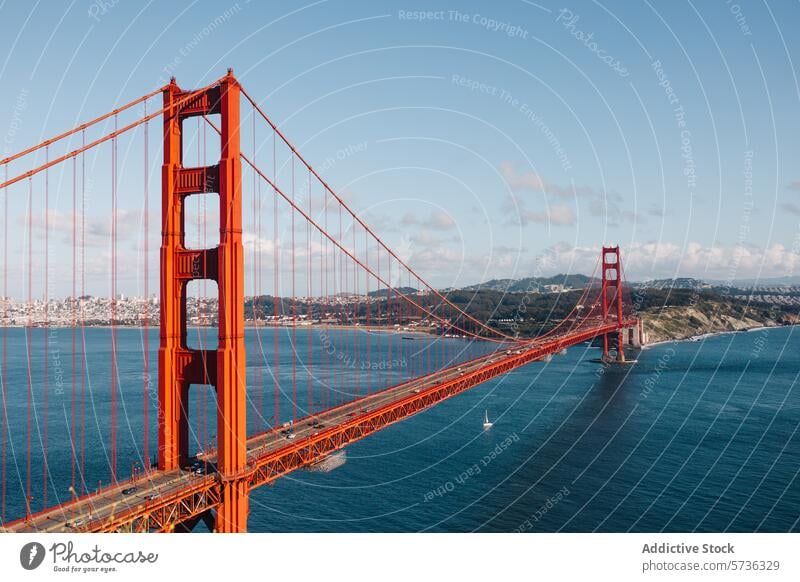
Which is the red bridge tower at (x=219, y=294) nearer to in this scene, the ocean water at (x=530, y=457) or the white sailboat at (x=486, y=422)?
the ocean water at (x=530, y=457)

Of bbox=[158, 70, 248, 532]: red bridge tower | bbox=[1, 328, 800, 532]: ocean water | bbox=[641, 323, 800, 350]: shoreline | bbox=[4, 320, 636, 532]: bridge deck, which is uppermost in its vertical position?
bbox=[158, 70, 248, 532]: red bridge tower

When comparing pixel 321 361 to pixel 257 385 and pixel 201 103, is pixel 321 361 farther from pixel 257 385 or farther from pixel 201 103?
pixel 201 103

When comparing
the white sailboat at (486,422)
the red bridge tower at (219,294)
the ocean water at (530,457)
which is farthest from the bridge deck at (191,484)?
the white sailboat at (486,422)

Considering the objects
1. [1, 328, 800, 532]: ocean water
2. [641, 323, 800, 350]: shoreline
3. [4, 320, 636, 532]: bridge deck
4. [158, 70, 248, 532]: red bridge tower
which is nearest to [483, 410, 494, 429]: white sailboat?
[1, 328, 800, 532]: ocean water

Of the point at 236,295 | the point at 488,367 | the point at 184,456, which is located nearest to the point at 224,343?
the point at 236,295

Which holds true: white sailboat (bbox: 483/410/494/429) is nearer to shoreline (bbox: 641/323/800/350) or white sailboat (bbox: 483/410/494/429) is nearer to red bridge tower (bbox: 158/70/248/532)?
red bridge tower (bbox: 158/70/248/532)

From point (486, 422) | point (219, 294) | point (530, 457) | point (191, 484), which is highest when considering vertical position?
point (219, 294)

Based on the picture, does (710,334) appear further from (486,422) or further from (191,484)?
(191,484)

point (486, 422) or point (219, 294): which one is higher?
point (219, 294)

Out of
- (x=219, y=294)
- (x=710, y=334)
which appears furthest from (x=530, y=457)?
(x=710, y=334)
